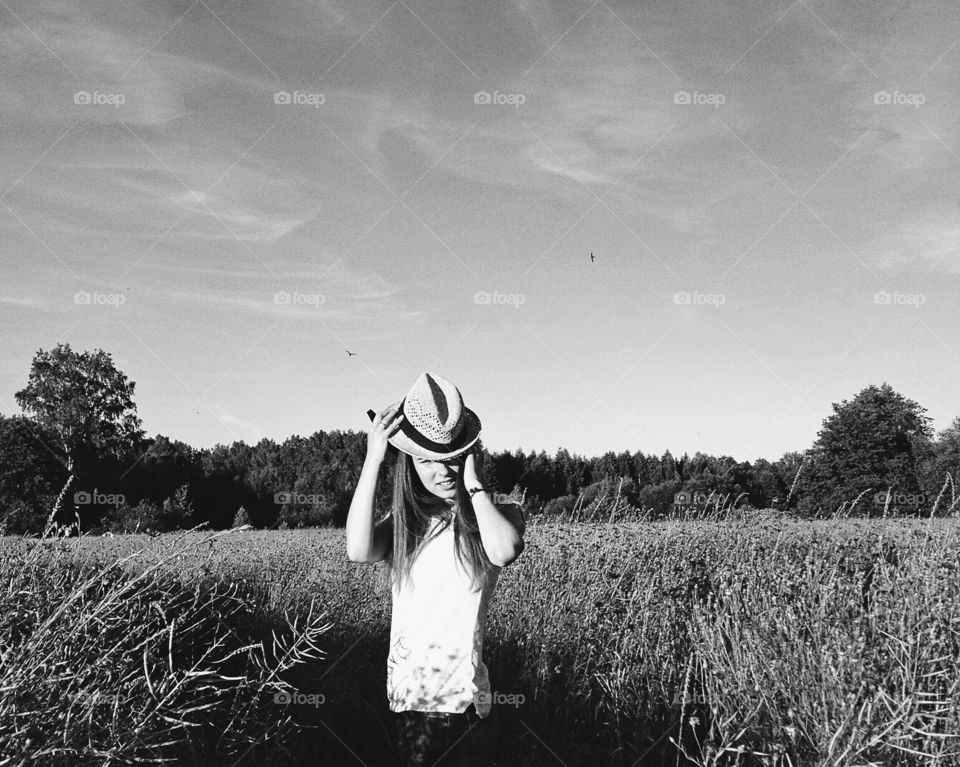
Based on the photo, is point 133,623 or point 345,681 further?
point 345,681

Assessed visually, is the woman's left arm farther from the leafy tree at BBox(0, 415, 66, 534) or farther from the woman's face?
the leafy tree at BBox(0, 415, 66, 534)

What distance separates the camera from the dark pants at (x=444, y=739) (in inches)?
90.9

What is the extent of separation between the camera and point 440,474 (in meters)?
2.67

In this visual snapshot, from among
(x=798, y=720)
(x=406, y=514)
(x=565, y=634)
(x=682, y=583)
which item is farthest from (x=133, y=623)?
(x=682, y=583)

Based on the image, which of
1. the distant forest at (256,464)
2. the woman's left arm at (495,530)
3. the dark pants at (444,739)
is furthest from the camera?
the distant forest at (256,464)

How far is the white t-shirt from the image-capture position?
7.73 ft

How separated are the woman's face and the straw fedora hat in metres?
0.07

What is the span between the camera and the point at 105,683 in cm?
283

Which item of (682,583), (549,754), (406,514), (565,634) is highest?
(406,514)

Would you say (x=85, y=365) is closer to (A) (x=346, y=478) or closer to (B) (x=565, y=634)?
(A) (x=346, y=478)

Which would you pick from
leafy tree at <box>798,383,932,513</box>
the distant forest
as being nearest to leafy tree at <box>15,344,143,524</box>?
the distant forest

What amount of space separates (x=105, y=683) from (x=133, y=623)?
111 cm

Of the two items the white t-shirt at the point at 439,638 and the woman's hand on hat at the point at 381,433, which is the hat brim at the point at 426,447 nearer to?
the woman's hand on hat at the point at 381,433

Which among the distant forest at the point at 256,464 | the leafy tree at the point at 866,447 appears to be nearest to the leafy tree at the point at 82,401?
the distant forest at the point at 256,464
